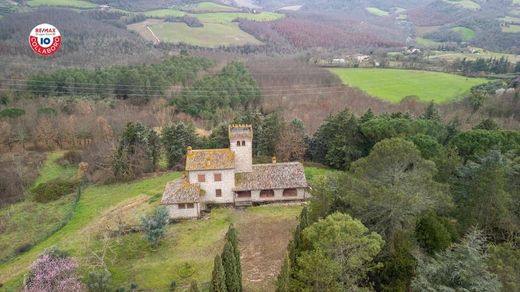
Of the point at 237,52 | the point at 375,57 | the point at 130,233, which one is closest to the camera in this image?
the point at 130,233

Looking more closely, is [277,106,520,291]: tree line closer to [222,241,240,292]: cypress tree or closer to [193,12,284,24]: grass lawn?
[222,241,240,292]: cypress tree

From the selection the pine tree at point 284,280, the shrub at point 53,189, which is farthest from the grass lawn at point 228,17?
the pine tree at point 284,280

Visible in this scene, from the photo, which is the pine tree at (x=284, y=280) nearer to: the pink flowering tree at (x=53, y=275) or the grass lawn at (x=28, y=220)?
the pink flowering tree at (x=53, y=275)

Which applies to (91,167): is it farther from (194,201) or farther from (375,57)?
(375,57)

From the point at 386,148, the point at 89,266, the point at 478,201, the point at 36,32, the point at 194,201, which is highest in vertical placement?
the point at 36,32

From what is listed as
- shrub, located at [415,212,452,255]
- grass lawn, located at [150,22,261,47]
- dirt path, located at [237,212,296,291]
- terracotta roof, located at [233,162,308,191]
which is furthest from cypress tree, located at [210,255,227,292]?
grass lawn, located at [150,22,261,47]

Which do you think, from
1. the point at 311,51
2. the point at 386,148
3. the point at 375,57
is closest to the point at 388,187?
the point at 386,148
